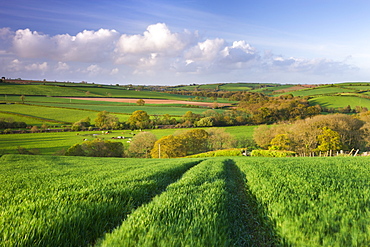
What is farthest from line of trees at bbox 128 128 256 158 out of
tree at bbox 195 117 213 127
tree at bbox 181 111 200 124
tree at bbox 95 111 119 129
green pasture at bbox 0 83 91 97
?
green pasture at bbox 0 83 91 97

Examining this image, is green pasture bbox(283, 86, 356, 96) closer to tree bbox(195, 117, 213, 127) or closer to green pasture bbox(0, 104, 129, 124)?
tree bbox(195, 117, 213, 127)

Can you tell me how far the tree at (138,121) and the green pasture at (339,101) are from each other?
3603 inches

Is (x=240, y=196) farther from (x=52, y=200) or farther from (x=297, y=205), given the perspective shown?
(x=52, y=200)

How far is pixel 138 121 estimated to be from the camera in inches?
3393

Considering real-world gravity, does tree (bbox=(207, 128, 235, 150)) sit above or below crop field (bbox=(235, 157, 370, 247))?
below

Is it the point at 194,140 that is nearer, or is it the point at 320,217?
the point at 320,217

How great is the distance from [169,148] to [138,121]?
116 feet

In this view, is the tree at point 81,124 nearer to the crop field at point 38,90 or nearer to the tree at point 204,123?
the tree at point 204,123

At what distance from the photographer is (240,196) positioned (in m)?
6.89

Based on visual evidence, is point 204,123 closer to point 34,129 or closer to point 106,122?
point 106,122

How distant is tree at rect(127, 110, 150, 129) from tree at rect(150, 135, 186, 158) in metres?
31.6

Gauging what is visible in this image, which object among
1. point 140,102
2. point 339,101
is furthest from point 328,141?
point 140,102

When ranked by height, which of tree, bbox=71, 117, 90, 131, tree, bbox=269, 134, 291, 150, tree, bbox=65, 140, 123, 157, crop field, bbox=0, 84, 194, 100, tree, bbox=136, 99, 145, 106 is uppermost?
crop field, bbox=0, 84, 194, 100

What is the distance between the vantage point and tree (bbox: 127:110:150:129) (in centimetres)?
8586
